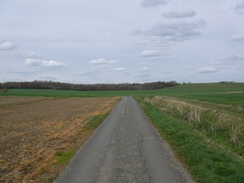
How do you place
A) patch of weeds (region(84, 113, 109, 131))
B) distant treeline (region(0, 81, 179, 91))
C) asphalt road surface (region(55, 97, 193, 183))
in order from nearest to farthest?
asphalt road surface (region(55, 97, 193, 183)) → patch of weeds (region(84, 113, 109, 131)) → distant treeline (region(0, 81, 179, 91))

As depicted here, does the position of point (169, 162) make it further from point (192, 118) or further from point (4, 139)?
point (192, 118)

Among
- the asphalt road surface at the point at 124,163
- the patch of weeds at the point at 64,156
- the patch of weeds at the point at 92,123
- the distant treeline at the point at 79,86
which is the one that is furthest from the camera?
the distant treeline at the point at 79,86

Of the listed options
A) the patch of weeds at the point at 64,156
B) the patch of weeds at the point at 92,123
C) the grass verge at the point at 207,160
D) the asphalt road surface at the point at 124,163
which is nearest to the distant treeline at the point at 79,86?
the patch of weeds at the point at 92,123

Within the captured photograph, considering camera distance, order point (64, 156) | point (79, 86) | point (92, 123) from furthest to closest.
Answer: point (79, 86)
point (92, 123)
point (64, 156)

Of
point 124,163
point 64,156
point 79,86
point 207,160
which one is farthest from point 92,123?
point 79,86

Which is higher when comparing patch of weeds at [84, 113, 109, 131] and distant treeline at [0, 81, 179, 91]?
distant treeline at [0, 81, 179, 91]

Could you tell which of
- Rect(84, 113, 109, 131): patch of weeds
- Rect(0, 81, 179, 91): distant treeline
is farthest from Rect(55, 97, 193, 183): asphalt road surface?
Rect(0, 81, 179, 91): distant treeline

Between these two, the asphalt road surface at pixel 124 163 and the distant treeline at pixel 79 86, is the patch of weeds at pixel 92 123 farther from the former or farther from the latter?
the distant treeline at pixel 79 86

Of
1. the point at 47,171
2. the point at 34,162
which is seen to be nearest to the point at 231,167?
the point at 47,171

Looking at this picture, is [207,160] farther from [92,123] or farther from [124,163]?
[92,123]

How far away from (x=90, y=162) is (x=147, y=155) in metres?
2.30

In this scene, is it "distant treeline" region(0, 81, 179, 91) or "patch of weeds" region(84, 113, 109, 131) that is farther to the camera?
"distant treeline" region(0, 81, 179, 91)

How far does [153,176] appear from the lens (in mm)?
7133

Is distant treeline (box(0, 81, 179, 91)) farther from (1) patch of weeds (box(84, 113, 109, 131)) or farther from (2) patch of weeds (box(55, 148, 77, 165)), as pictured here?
(2) patch of weeds (box(55, 148, 77, 165))
